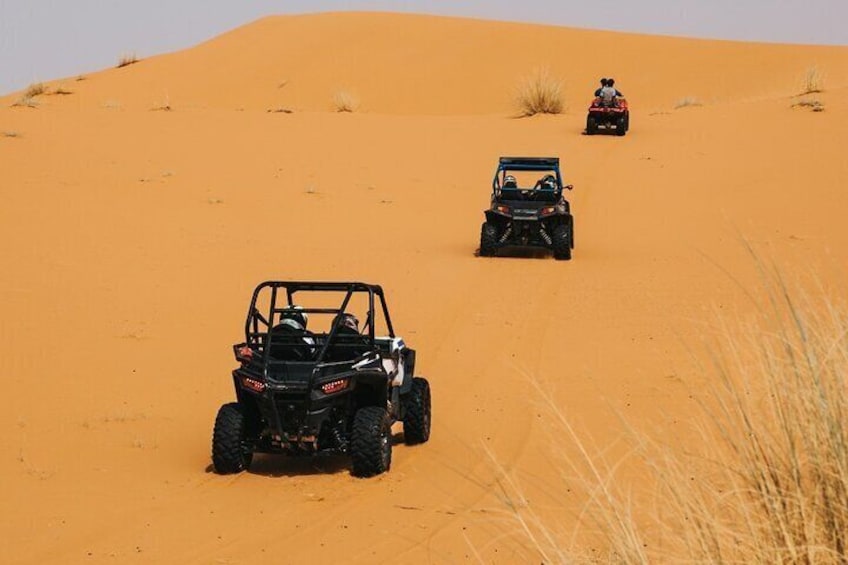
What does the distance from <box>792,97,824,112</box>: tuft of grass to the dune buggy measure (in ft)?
16.2

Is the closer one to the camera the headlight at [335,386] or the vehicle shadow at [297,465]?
the headlight at [335,386]

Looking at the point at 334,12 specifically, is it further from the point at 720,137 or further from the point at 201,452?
the point at 201,452

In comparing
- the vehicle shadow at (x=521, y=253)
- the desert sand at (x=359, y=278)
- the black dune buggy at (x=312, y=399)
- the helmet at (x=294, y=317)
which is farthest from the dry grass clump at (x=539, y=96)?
the black dune buggy at (x=312, y=399)

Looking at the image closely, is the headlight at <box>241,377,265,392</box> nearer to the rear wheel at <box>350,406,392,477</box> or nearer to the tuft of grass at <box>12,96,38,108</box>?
the rear wheel at <box>350,406,392,477</box>

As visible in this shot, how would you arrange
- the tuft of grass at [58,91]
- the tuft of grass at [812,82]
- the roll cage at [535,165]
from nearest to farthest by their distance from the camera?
the roll cage at [535,165], the tuft of grass at [812,82], the tuft of grass at [58,91]

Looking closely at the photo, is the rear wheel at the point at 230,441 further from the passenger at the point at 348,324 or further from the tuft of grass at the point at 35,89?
the tuft of grass at the point at 35,89

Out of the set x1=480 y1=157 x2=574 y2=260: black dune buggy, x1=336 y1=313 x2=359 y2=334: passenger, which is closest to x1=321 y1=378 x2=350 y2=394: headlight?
x1=336 y1=313 x2=359 y2=334: passenger

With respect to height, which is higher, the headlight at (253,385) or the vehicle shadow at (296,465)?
the headlight at (253,385)

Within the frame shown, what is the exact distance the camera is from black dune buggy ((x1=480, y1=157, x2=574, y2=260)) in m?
19.0

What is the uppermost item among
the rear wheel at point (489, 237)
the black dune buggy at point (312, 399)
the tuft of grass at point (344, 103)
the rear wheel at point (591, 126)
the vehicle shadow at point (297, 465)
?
the tuft of grass at point (344, 103)

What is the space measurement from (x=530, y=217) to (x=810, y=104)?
16922 mm

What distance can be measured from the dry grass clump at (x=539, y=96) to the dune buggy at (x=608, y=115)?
208 inches

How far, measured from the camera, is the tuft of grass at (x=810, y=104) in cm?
3262

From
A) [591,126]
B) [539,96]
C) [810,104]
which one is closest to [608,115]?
[591,126]
